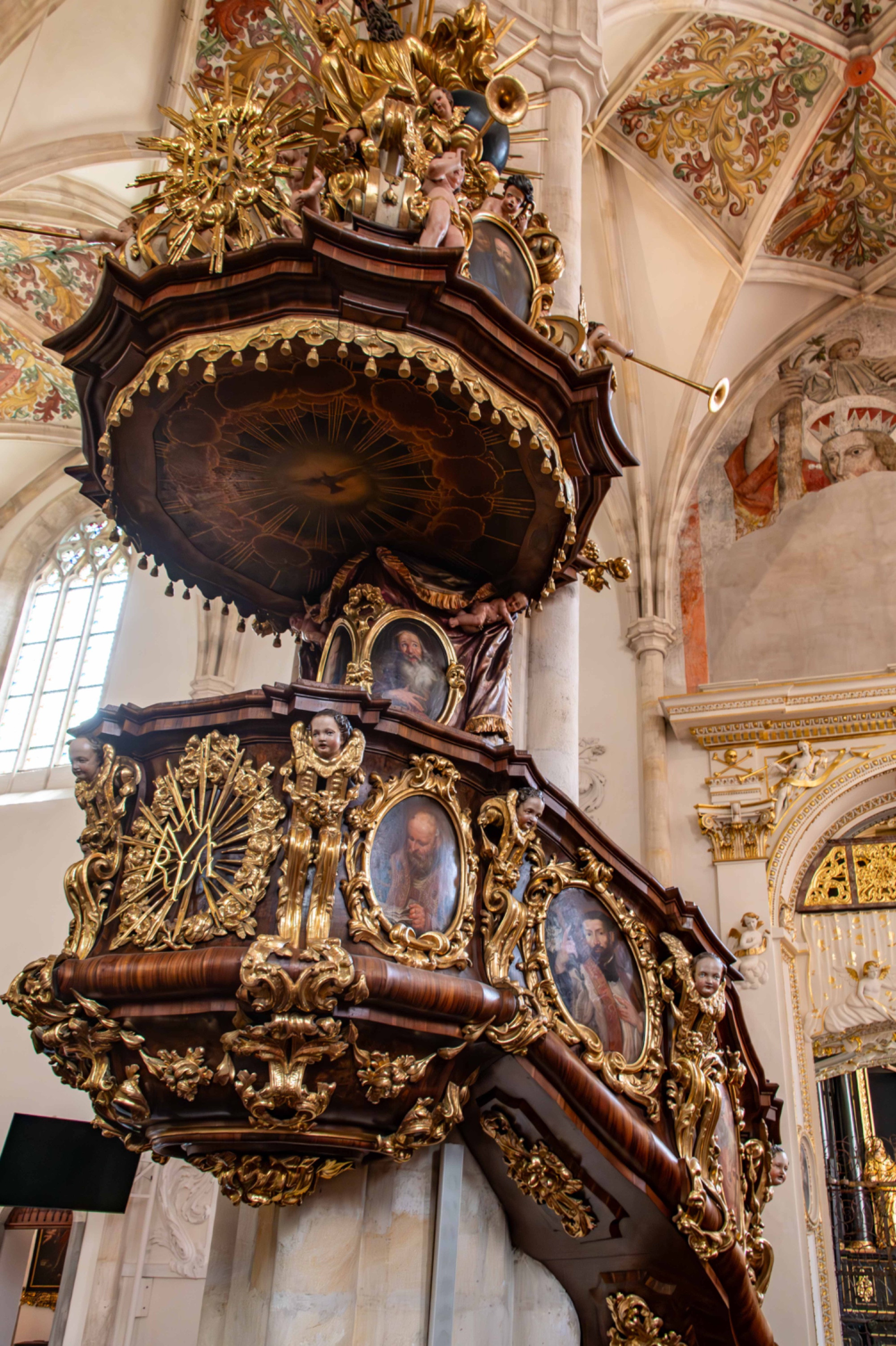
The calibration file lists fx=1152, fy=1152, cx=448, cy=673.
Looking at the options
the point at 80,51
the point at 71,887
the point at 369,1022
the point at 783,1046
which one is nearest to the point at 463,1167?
the point at 369,1022

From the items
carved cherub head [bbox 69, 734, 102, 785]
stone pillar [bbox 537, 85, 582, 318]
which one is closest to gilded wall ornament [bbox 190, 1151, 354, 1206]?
carved cherub head [bbox 69, 734, 102, 785]

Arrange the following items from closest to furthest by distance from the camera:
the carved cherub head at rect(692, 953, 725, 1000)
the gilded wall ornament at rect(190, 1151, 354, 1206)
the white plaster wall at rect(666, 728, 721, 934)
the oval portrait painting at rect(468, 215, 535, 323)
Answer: the gilded wall ornament at rect(190, 1151, 354, 1206)
the carved cherub head at rect(692, 953, 725, 1000)
the oval portrait painting at rect(468, 215, 535, 323)
the white plaster wall at rect(666, 728, 721, 934)

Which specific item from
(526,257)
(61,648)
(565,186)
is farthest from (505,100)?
(61,648)

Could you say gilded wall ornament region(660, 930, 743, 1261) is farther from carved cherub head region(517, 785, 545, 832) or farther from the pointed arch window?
the pointed arch window

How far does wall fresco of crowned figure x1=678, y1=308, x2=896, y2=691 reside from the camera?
11.4 meters

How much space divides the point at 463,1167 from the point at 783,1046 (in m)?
5.66

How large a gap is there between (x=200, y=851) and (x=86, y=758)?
52cm

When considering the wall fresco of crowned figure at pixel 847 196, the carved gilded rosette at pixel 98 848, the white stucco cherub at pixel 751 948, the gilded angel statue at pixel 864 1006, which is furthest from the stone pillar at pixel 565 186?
the gilded angel statue at pixel 864 1006

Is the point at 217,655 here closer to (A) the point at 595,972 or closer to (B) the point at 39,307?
(B) the point at 39,307

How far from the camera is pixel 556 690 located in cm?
606

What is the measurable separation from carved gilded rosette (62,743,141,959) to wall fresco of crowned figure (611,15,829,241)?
31.5 ft

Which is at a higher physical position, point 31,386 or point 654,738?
point 31,386

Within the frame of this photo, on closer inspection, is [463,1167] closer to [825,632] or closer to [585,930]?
[585,930]

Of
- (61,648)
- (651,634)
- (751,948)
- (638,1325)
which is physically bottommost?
(638,1325)
